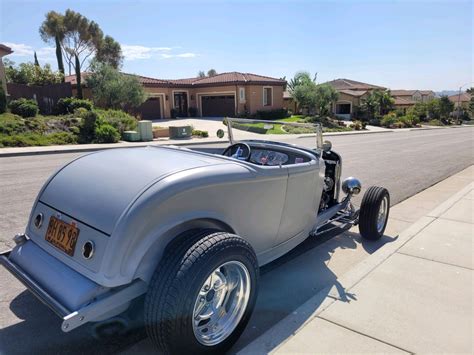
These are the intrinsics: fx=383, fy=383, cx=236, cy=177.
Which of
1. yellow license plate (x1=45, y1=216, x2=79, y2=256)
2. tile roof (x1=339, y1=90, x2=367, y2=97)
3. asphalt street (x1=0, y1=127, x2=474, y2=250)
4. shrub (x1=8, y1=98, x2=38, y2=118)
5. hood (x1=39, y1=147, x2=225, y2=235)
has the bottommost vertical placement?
asphalt street (x1=0, y1=127, x2=474, y2=250)

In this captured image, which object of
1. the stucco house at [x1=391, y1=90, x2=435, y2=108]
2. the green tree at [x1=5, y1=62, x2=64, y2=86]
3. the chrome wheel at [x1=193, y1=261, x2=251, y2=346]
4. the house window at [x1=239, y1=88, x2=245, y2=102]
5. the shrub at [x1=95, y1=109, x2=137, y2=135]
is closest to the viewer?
→ the chrome wheel at [x1=193, y1=261, x2=251, y2=346]

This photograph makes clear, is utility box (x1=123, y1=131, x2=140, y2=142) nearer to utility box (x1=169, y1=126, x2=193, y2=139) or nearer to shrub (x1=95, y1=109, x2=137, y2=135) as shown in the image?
shrub (x1=95, y1=109, x2=137, y2=135)

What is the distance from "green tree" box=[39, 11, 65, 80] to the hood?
131ft

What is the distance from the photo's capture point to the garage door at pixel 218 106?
123 feet

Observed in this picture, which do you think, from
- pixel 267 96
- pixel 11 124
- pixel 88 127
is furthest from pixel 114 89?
pixel 267 96

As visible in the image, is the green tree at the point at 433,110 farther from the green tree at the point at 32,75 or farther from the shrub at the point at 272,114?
the green tree at the point at 32,75

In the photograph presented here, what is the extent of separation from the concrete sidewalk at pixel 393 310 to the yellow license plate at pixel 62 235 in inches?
A: 53.3

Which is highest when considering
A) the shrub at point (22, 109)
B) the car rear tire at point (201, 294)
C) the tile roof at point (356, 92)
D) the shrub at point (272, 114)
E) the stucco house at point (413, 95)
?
the stucco house at point (413, 95)

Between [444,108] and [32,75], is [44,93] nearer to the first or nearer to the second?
[32,75]

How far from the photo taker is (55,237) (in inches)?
107

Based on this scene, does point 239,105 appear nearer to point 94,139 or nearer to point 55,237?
point 94,139

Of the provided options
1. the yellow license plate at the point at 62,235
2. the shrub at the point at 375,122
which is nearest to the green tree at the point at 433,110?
the shrub at the point at 375,122

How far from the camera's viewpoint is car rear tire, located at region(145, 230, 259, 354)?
2.21m

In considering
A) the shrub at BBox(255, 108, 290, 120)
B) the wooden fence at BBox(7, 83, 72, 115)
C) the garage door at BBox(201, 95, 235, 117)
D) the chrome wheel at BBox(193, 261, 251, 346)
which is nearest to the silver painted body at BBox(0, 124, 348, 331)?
the chrome wheel at BBox(193, 261, 251, 346)
